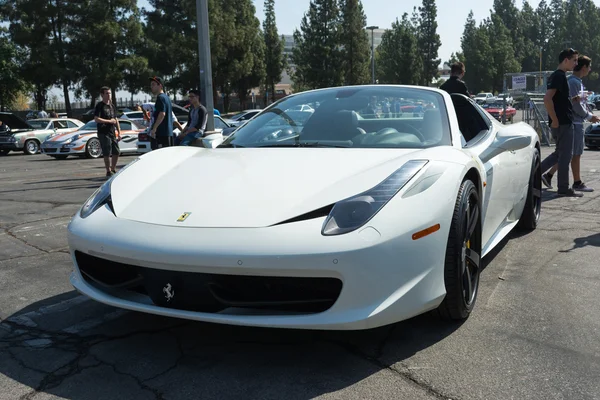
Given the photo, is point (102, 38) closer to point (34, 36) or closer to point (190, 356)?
point (34, 36)

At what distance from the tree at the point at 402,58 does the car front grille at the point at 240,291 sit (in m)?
58.6

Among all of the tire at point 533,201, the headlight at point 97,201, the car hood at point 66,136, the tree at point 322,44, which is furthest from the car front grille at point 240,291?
the tree at point 322,44

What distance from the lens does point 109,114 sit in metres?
10.4

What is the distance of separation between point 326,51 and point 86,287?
52659 millimetres

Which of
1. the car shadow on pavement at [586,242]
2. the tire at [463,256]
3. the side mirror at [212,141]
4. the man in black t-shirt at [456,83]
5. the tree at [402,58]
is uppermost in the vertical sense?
the tree at [402,58]

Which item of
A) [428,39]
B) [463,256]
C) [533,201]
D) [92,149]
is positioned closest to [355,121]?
[463,256]

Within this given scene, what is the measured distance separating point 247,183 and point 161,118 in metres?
6.51

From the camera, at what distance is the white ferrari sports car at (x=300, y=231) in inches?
92.0

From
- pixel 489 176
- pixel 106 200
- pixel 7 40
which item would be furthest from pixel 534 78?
pixel 7 40

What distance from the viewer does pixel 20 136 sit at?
20.8 metres

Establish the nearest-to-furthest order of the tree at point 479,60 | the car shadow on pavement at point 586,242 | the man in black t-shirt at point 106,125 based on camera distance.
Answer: the car shadow on pavement at point 586,242, the man in black t-shirt at point 106,125, the tree at point 479,60

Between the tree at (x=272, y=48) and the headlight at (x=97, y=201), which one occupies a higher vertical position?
the tree at (x=272, y=48)

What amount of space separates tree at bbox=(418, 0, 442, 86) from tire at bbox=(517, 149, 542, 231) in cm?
6325

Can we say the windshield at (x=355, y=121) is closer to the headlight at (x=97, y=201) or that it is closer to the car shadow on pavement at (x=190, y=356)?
the headlight at (x=97, y=201)
